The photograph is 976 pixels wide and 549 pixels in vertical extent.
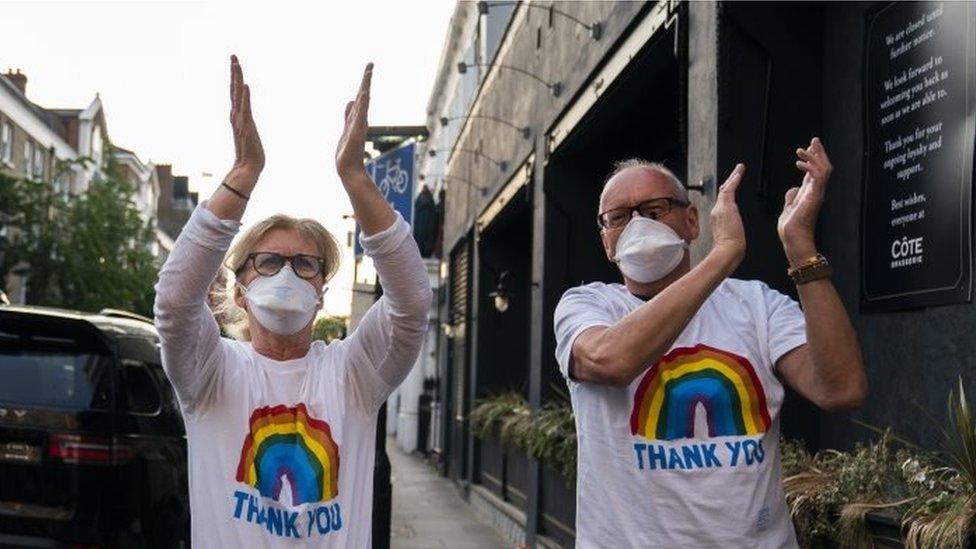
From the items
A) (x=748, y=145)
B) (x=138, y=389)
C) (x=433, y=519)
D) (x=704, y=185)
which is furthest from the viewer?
(x=433, y=519)

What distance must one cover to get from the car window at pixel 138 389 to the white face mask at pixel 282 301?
4081 mm

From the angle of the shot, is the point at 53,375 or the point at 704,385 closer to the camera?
the point at 704,385

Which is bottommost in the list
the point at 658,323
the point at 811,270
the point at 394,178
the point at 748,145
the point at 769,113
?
the point at 658,323

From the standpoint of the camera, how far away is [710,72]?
21.4 feet

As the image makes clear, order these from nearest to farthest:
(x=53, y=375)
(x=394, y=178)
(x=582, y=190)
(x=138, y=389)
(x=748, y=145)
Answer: (x=748, y=145)
(x=53, y=375)
(x=138, y=389)
(x=394, y=178)
(x=582, y=190)

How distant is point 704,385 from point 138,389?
4.78 metres

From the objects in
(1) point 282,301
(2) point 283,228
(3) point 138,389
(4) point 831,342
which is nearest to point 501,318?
(3) point 138,389

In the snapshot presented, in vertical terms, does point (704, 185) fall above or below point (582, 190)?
below

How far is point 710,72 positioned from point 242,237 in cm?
372

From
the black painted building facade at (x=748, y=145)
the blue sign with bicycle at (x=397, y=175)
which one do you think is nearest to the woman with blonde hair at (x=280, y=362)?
the black painted building facade at (x=748, y=145)

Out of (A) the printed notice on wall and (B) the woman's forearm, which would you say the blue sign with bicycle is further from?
(B) the woman's forearm

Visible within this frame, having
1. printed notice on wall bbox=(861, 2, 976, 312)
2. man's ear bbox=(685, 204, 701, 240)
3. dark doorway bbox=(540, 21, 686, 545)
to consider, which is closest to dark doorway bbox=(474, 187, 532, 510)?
dark doorway bbox=(540, 21, 686, 545)

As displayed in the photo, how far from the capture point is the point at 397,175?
36.0 ft

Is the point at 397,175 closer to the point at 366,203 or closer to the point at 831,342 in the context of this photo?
the point at 366,203
